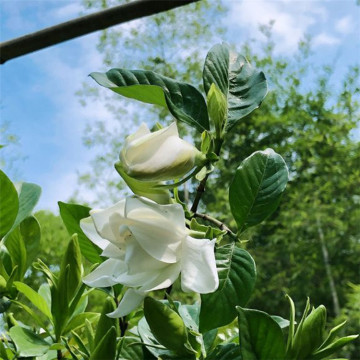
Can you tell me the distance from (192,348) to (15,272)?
7.6 inches

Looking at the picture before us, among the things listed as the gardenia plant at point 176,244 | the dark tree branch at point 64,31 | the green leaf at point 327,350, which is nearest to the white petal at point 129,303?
the gardenia plant at point 176,244

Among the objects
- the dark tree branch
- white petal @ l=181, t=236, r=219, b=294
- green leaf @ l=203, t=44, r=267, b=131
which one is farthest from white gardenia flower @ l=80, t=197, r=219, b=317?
the dark tree branch

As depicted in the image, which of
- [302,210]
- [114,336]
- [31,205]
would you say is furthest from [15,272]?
[302,210]

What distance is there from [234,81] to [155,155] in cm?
13

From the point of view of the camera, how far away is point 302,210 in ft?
21.0

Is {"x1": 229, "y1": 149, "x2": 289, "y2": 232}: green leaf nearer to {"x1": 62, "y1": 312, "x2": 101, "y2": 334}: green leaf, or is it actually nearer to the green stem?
the green stem

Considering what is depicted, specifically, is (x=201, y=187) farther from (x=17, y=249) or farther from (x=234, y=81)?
(x=17, y=249)

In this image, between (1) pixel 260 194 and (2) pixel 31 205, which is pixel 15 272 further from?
(1) pixel 260 194

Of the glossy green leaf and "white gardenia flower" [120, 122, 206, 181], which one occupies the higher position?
"white gardenia flower" [120, 122, 206, 181]

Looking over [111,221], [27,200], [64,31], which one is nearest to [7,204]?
[27,200]

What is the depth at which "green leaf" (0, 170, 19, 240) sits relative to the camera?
0.44 metres

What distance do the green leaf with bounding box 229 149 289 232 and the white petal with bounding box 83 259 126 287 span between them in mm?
91

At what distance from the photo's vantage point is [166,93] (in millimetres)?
400

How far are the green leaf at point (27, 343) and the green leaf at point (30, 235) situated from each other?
0.07 meters
